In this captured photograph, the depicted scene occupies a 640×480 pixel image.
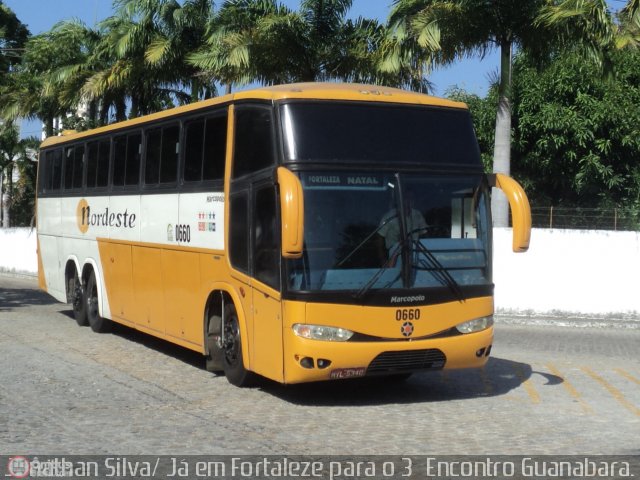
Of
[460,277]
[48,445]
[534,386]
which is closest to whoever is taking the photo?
[48,445]

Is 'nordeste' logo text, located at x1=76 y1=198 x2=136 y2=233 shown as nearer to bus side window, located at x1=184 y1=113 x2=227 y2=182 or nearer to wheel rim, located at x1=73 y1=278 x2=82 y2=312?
wheel rim, located at x1=73 y1=278 x2=82 y2=312

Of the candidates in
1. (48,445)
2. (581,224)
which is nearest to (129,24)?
(581,224)

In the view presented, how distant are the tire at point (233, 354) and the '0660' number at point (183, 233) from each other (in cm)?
144

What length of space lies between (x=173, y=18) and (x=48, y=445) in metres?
21.2

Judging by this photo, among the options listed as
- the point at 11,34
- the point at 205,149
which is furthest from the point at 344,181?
the point at 11,34

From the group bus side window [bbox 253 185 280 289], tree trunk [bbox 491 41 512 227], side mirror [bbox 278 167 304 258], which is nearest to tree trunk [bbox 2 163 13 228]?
tree trunk [bbox 491 41 512 227]

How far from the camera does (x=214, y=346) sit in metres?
11.9

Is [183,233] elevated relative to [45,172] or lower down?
lower down

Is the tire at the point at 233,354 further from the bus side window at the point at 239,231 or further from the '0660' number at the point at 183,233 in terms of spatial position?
the '0660' number at the point at 183,233

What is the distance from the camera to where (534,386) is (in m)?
11.5

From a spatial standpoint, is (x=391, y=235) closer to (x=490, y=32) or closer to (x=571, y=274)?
(x=571, y=274)

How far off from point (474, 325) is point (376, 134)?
2.15 meters

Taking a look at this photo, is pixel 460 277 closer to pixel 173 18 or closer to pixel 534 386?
pixel 534 386

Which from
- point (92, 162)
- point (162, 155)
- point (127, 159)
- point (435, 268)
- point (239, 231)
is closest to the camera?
Result: point (435, 268)
